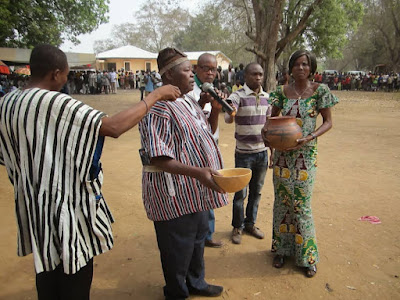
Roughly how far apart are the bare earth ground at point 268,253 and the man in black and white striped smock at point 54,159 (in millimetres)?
1266

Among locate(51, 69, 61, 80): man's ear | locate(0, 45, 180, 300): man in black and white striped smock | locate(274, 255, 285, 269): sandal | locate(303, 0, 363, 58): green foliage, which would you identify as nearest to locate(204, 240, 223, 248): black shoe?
locate(274, 255, 285, 269): sandal

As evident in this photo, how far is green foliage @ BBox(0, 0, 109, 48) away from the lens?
40.3 feet

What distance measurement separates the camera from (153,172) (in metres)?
2.12

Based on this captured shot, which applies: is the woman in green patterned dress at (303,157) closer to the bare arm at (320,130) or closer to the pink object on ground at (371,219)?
the bare arm at (320,130)

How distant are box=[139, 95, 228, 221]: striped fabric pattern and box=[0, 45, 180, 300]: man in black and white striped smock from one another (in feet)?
0.98

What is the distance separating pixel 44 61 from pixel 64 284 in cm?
113

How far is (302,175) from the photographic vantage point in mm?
2885

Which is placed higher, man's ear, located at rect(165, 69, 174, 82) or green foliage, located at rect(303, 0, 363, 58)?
green foliage, located at rect(303, 0, 363, 58)

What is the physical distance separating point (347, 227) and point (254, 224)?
102 centimetres

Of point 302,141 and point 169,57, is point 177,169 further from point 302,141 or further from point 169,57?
point 302,141

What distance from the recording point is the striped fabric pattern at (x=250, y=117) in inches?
Result: 133

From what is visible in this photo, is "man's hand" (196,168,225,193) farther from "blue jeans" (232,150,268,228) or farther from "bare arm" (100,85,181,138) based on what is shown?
"blue jeans" (232,150,268,228)

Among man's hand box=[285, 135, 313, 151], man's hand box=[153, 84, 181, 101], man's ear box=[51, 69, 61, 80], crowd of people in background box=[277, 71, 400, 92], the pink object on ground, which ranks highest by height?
crowd of people in background box=[277, 71, 400, 92]

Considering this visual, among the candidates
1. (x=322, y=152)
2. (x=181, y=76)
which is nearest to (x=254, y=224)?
(x=181, y=76)
